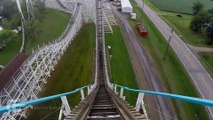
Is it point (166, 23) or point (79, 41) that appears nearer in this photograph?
point (79, 41)

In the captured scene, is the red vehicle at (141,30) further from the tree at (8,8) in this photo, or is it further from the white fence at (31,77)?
the tree at (8,8)

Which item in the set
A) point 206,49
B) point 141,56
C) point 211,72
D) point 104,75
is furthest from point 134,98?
point 206,49

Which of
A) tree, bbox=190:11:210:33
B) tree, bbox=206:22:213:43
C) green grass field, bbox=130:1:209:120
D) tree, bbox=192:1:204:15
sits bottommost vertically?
green grass field, bbox=130:1:209:120

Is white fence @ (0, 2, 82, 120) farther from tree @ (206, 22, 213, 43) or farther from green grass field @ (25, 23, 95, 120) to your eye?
tree @ (206, 22, 213, 43)

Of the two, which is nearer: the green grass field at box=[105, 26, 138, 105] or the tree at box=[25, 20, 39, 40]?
the green grass field at box=[105, 26, 138, 105]

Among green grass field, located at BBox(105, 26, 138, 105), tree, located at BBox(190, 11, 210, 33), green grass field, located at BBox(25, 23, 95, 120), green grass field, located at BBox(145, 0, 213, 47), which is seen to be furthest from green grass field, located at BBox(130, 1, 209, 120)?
green grass field, located at BBox(25, 23, 95, 120)

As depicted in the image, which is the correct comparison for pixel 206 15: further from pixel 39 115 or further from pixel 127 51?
pixel 39 115

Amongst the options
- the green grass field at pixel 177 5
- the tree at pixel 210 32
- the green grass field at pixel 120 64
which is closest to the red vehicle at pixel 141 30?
the green grass field at pixel 120 64
